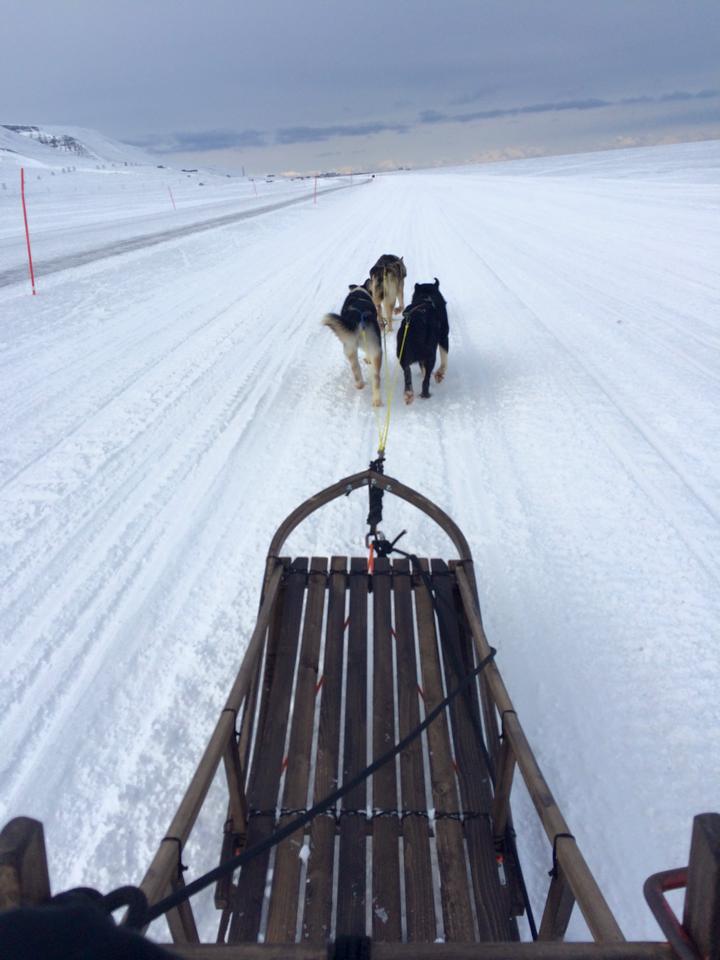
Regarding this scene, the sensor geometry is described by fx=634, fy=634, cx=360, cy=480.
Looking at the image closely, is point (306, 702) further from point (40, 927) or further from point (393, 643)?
point (40, 927)

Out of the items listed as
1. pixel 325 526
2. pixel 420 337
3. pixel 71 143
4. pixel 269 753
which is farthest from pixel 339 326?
pixel 71 143

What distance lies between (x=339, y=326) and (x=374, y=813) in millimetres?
4855

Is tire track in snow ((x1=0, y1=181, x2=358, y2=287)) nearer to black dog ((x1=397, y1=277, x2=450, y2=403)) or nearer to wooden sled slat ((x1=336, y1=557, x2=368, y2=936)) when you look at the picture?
black dog ((x1=397, y1=277, x2=450, y2=403))

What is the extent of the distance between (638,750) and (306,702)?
4.58 ft


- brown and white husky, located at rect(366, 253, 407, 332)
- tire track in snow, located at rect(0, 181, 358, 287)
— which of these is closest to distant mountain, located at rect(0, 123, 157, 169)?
tire track in snow, located at rect(0, 181, 358, 287)

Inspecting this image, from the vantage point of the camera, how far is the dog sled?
1.15 m

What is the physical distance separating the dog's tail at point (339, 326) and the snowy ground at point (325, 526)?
621 mm

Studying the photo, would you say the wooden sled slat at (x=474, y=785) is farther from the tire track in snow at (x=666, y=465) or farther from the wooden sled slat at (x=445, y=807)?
the tire track in snow at (x=666, y=465)

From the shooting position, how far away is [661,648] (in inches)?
125

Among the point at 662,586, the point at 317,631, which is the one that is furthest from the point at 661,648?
the point at 317,631

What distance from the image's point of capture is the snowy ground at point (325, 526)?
2525 millimetres

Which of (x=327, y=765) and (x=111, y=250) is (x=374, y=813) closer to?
(x=327, y=765)

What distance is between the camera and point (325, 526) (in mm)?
Answer: 4207

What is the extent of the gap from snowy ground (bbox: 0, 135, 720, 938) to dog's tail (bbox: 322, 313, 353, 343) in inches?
24.5
